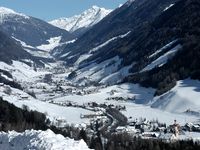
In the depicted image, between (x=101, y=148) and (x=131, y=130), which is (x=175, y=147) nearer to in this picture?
(x=101, y=148)

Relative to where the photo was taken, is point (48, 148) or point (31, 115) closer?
point (48, 148)

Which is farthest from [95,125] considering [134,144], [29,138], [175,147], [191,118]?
[29,138]

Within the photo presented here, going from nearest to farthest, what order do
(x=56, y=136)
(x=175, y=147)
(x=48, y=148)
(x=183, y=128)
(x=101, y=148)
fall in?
(x=48, y=148) < (x=56, y=136) < (x=175, y=147) < (x=101, y=148) < (x=183, y=128)

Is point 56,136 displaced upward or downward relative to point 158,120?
downward

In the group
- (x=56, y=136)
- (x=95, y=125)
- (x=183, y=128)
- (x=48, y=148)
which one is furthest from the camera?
(x=95, y=125)

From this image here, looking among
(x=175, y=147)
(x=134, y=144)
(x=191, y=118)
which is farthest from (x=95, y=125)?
(x=175, y=147)

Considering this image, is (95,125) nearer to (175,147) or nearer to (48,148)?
(175,147)
